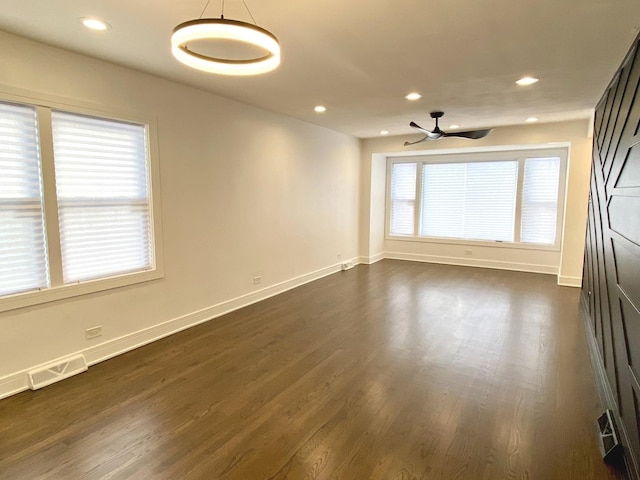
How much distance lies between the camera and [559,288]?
19.1ft

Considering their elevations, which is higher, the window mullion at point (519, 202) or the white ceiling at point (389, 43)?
the white ceiling at point (389, 43)

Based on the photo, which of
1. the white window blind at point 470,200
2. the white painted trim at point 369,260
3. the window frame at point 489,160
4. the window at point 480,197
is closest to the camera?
the window frame at point 489,160

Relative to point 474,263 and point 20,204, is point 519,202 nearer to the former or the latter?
point 474,263

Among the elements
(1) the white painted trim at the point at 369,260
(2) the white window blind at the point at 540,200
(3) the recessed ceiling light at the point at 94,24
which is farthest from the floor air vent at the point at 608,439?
(1) the white painted trim at the point at 369,260

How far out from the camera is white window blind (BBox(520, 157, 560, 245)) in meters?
6.76

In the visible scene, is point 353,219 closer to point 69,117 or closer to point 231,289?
point 231,289

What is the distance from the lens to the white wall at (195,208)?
2.89m

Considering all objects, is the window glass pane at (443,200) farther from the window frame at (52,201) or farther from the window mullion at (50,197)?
the window mullion at (50,197)

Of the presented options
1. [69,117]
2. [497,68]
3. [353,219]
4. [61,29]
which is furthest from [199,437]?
[353,219]

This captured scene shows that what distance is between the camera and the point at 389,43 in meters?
2.76

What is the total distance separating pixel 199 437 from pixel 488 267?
21.9ft

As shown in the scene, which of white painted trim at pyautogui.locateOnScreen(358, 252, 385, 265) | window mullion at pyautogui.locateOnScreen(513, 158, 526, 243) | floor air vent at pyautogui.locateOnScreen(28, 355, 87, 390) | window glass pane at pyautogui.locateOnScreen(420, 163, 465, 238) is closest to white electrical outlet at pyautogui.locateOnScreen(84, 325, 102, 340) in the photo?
floor air vent at pyautogui.locateOnScreen(28, 355, 87, 390)

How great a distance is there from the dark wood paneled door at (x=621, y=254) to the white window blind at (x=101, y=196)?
3.84 meters

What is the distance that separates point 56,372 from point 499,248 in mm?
7246
